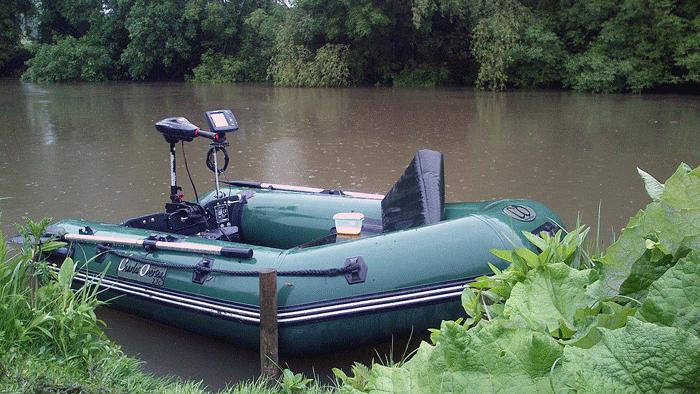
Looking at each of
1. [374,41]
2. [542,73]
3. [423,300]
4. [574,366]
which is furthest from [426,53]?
[574,366]

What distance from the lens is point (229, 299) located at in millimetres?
3115

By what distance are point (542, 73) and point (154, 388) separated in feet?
56.3

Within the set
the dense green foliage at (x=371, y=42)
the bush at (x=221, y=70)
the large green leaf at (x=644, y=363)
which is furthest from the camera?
the bush at (x=221, y=70)

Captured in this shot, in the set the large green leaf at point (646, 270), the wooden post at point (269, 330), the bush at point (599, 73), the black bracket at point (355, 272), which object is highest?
the bush at point (599, 73)

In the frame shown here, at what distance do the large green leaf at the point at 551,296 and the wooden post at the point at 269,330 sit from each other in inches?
73.1

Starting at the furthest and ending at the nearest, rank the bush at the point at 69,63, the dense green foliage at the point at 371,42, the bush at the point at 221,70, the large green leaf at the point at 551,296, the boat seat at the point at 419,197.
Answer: the bush at the point at 69,63 < the bush at the point at 221,70 < the dense green foliage at the point at 371,42 < the boat seat at the point at 419,197 < the large green leaf at the point at 551,296

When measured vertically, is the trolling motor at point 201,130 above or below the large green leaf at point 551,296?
above

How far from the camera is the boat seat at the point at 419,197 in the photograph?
3.46 meters

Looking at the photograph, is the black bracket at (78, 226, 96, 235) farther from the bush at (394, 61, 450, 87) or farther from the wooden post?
the bush at (394, 61, 450, 87)

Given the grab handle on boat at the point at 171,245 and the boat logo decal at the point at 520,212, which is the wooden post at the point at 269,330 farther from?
the boat logo decal at the point at 520,212

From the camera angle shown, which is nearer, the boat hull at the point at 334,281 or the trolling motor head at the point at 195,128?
the boat hull at the point at 334,281

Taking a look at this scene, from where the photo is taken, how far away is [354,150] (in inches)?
348

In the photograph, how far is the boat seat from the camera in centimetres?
346

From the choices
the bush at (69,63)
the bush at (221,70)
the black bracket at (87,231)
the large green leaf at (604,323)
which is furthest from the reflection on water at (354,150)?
the bush at (69,63)
